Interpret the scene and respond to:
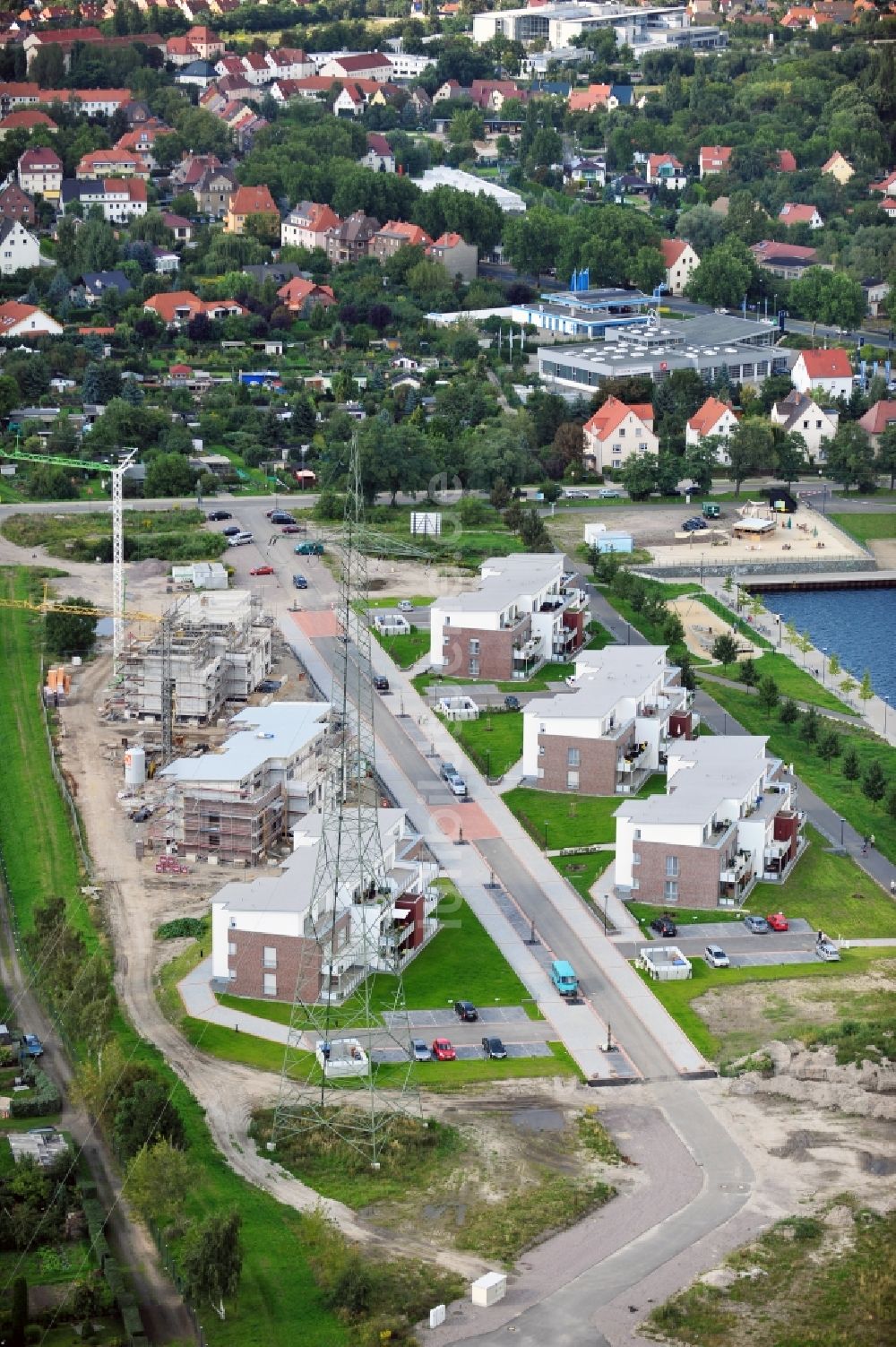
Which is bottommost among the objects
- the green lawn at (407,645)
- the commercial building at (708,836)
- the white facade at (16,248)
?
the green lawn at (407,645)

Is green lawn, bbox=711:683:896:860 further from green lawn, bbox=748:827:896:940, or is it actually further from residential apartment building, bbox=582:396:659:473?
residential apartment building, bbox=582:396:659:473

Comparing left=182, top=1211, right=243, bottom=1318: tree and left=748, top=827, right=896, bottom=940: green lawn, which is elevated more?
left=182, top=1211, right=243, bottom=1318: tree

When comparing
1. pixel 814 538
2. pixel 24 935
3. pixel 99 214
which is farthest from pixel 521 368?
pixel 24 935

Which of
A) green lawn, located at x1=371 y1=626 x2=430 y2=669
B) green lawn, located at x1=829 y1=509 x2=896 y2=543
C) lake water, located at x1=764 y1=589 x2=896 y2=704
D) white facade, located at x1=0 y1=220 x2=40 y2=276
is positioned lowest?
lake water, located at x1=764 y1=589 x2=896 y2=704

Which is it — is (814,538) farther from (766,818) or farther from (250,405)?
(766,818)

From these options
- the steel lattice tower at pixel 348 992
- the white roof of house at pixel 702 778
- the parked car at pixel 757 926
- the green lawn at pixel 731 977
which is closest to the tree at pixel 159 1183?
the steel lattice tower at pixel 348 992

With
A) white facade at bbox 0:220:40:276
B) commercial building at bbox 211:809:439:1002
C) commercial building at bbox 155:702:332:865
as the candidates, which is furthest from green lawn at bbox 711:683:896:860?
white facade at bbox 0:220:40:276

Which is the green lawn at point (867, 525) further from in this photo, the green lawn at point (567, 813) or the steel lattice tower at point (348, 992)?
the steel lattice tower at point (348, 992)
